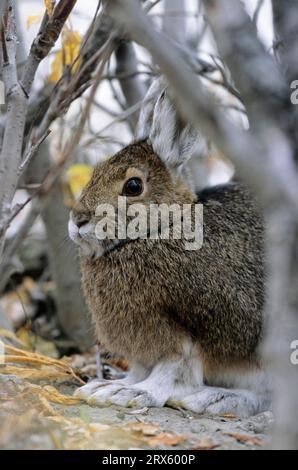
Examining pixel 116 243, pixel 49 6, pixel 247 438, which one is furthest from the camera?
pixel 116 243

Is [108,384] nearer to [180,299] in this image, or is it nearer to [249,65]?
[180,299]

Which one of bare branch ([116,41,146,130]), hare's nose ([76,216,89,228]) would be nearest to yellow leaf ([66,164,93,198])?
bare branch ([116,41,146,130])

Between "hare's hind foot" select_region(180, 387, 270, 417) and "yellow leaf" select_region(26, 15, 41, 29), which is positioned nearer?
"hare's hind foot" select_region(180, 387, 270, 417)

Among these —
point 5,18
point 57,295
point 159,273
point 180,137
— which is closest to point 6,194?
point 5,18

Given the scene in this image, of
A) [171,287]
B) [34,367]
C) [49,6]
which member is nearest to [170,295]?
[171,287]

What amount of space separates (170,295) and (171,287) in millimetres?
51

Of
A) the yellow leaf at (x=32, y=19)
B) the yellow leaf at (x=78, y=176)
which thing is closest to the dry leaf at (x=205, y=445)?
the yellow leaf at (x=32, y=19)

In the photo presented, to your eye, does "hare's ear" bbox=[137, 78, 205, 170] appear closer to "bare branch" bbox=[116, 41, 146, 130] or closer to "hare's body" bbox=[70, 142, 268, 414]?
"hare's body" bbox=[70, 142, 268, 414]

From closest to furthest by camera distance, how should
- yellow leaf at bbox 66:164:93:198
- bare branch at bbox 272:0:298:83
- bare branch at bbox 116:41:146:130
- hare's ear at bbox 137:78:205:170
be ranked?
bare branch at bbox 272:0:298:83 → hare's ear at bbox 137:78:205:170 → bare branch at bbox 116:41:146:130 → yellow leaf at bbox 66:164:93:198

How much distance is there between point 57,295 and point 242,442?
12.8 feet

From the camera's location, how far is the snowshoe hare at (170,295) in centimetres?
480

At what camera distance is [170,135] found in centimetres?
523

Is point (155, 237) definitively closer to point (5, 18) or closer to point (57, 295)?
point (5, 18)

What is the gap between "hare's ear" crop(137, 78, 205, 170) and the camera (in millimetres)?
5172
